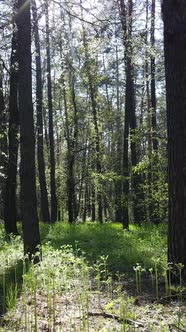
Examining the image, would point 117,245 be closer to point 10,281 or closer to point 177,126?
point 10,281

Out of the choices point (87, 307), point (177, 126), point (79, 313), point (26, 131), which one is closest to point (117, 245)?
point (26, 131)

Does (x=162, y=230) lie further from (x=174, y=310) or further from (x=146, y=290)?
(x=174, y=310)

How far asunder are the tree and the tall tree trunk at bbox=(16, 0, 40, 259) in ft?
9.60

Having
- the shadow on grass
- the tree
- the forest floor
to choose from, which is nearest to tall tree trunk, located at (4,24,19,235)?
the shadow on grass

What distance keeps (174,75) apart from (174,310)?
3.23 m

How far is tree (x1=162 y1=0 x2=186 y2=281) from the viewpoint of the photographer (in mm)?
5506

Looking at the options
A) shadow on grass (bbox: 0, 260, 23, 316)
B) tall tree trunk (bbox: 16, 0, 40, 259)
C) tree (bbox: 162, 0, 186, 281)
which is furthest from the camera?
tall tree trunk (bbox: 16, 0, 40, 259)

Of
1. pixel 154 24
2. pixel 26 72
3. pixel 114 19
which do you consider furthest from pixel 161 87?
pixel 26 72

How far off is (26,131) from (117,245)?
3.88m

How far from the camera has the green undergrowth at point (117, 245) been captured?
744cm

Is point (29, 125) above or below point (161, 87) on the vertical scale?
below

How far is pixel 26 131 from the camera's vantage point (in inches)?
290

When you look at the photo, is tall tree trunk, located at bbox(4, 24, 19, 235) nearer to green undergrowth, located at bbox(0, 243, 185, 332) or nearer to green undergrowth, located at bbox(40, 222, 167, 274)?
green undergrowth, located at bbox(40, 222, 167, 274)

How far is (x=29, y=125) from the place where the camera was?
737cm
